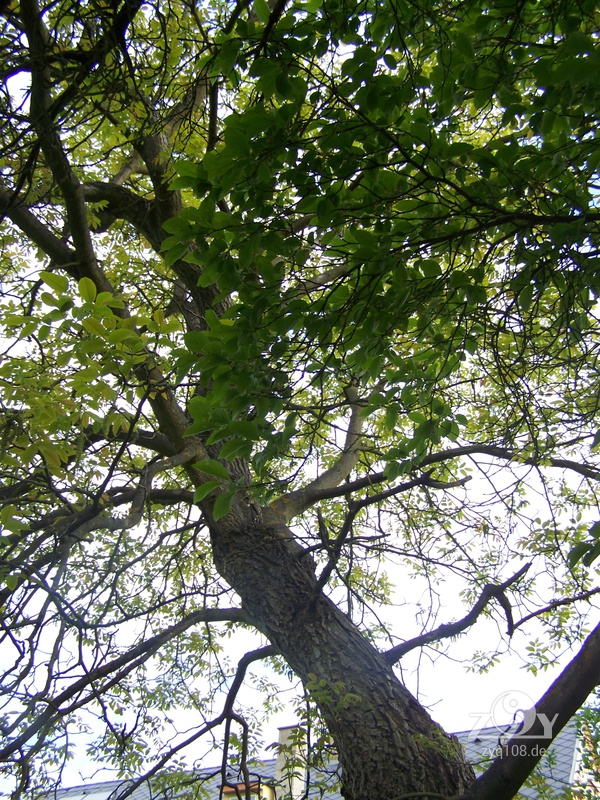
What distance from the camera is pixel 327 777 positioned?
9.37 feet

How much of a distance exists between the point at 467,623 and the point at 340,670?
0.70 m

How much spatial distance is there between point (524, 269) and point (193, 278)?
271cm

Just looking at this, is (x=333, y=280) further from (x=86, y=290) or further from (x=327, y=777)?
(x=327, y=777)

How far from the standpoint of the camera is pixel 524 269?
1954 millimetres

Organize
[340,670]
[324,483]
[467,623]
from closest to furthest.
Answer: [467,623], [340,670], [324,483]

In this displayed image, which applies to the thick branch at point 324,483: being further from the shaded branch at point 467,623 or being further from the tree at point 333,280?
the shaded branch at point 467,623

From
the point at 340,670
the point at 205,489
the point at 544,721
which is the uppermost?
the point at 205,489

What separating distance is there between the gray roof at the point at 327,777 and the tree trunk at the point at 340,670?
0.57 ft

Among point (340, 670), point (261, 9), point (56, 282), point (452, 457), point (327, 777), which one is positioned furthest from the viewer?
point (452, 457)

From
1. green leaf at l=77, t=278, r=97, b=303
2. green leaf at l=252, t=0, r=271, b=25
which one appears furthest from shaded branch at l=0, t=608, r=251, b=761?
green leaf at l=252, t=0, r=271, b=25

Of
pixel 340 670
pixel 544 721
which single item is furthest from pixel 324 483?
pixel 544 721

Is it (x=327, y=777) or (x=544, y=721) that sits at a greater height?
(x=327, y=777)

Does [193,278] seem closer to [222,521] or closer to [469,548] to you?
[222,521]

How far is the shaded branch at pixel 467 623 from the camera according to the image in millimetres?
2621
